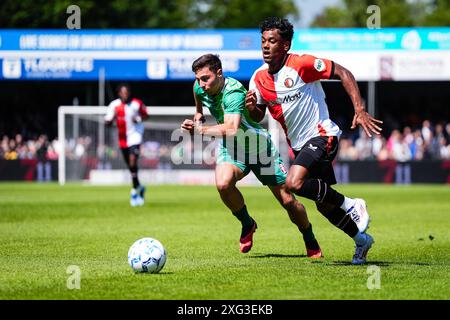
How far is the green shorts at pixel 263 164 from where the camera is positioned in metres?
10.4

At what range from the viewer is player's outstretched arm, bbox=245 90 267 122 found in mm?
9414

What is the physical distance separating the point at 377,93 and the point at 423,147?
8883 mm

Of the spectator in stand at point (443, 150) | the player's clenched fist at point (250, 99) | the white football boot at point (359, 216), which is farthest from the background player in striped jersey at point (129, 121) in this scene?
the spectator in stand at point (443, 150)

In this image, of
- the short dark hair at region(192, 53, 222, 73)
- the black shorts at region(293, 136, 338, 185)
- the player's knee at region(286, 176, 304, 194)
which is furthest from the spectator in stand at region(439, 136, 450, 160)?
the player's knee at region(286, 176, 304, 194)

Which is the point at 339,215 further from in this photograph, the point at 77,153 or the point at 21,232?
the point at 77,153

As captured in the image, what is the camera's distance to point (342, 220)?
945cm

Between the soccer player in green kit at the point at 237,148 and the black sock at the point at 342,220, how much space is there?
904 mm

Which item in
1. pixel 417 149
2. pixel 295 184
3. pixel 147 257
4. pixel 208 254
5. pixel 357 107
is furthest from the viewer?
pixel 417 149

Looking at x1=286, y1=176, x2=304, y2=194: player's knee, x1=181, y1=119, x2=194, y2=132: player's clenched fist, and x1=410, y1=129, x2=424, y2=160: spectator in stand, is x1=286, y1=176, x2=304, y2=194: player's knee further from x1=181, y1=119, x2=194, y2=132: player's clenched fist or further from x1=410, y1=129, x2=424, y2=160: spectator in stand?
x1=410, y1=129, x2=424, y2=160: spectator in stand

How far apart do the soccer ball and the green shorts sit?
207 cm

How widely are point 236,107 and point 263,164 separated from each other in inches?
32.2

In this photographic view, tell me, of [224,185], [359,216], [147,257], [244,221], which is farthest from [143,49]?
[147,257]

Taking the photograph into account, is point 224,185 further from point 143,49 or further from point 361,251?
point 143,49

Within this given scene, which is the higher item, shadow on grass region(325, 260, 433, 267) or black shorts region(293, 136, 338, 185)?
black shorts region(293, 136, 338, 185)
